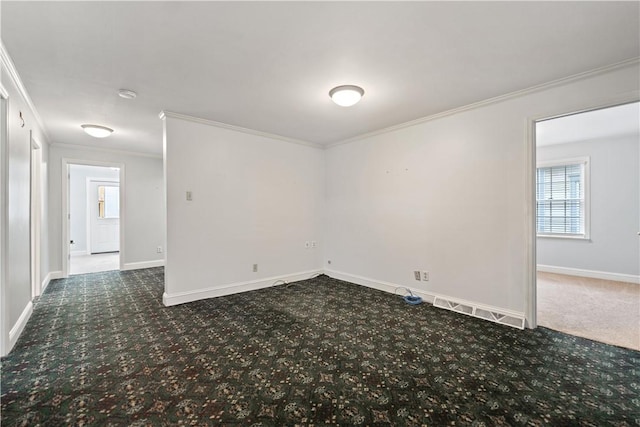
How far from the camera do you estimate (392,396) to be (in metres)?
1.92

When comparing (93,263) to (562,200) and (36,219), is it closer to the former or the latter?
(36,219)

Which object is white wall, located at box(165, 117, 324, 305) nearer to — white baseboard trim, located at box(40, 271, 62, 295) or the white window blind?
white baseboard trim, located at box(40, 271, 62, 295)

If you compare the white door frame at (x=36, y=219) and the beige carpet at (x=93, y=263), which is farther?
the beige carpet at (x=93, y=263)

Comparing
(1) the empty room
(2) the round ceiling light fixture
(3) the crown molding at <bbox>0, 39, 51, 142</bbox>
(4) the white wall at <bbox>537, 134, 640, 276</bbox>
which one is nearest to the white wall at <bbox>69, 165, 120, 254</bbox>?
(1) the empty room

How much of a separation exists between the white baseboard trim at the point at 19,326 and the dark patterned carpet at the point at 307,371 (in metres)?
0.08

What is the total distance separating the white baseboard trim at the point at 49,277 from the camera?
4.59 meters

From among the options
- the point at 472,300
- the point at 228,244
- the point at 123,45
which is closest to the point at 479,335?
the point at 472,300

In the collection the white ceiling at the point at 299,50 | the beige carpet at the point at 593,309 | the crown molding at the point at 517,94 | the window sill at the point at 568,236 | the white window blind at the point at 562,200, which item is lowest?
the beige carpet at the point at 593,309

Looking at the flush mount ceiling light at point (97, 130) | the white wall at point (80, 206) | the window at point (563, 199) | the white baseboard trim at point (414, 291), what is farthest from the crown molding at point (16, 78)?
the window at point (563, 199)

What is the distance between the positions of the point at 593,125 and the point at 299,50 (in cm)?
503

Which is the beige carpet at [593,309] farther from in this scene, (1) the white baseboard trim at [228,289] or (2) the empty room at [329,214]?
(1) the white baseboard trim at [228,289]

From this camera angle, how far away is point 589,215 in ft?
17.8

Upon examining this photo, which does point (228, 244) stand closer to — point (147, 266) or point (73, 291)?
point (73, 291)

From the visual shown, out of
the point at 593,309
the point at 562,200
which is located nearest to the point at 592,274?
the point at 562,200
